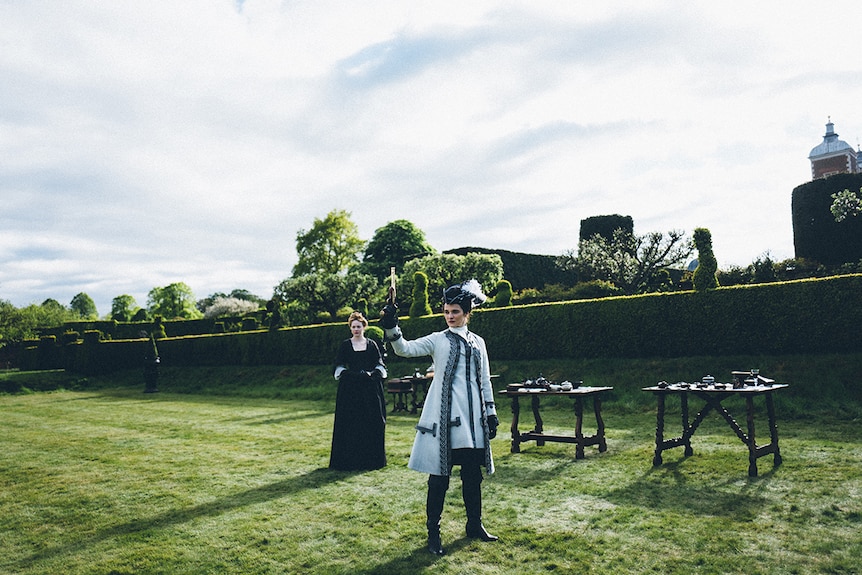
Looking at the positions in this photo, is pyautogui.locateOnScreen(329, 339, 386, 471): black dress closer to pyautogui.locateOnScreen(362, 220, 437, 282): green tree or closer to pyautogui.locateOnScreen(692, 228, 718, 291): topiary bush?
pyautogui.locateOnScreen(692, 228, 718, 291): topiary bush

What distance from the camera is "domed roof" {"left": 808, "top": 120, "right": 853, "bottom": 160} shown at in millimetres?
57500

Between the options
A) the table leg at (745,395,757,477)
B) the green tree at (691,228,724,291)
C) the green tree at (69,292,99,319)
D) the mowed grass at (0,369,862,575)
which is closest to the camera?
the mowed grass at (0,369,862,575)

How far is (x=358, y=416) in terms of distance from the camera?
8781 millimetres

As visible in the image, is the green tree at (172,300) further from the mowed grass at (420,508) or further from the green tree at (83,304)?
the mowed grass at (420,508)

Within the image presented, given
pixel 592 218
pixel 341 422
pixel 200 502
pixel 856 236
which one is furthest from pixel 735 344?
pixel 592 218

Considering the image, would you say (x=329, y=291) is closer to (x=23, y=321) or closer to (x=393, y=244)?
(x=393, y=244)

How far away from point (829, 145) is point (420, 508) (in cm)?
6673

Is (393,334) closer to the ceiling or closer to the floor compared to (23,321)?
closer to the floor

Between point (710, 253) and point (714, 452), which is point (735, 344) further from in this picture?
point (714, 452)

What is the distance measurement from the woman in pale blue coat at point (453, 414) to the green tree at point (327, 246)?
53853 mm

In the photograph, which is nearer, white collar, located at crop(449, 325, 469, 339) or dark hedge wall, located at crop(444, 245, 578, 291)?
white collar, located at crop(449, 325, 469, 339)

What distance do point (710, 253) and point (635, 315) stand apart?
8.20 ft

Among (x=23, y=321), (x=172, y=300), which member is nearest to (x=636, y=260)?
(x=23, y=321)

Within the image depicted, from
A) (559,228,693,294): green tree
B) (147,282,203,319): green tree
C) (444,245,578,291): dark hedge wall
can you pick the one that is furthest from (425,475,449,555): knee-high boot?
(147,282,203,319): green tree
